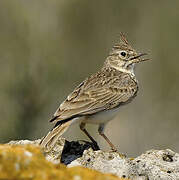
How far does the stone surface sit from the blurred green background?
215 inches

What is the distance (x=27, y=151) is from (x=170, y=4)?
36.9 ft

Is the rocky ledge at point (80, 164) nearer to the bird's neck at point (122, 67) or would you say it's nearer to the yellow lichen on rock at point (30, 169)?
the yellow lichen on rock at point (30, 169)

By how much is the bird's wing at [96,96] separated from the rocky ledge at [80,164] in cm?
57

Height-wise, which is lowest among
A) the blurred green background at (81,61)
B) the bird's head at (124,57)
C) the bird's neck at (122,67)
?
the blurred green background at (81,61)

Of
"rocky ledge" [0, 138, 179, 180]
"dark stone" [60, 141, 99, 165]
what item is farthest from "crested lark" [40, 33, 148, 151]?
"rocky ledge" [0, 138, 179, 180]

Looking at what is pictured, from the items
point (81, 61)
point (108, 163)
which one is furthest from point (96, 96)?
point (81, 61)

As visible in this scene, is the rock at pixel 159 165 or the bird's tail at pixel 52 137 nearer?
the rock at pixel 159 165

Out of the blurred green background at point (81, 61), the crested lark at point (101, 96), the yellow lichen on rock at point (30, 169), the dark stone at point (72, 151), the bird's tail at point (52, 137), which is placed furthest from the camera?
the blurred green background at point (81, 61)

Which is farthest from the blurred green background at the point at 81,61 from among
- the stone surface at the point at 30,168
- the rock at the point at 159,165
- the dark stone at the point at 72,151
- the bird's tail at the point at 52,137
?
the stone surface at the point at 30,168

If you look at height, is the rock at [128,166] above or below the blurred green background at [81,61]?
above

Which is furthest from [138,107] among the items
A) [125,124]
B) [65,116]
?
[65,116]

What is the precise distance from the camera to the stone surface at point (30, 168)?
3.65m

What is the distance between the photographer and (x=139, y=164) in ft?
18.5

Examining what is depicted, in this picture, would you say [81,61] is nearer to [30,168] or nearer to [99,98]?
[99,98]
